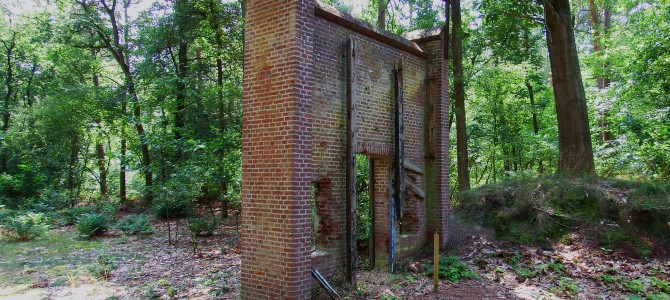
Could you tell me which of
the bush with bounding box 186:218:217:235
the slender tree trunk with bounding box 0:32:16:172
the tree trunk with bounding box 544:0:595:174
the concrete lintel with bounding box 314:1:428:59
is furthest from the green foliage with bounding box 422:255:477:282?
the slender tree trunk with bounding box 0:32:16:172

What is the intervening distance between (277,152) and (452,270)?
4462mm

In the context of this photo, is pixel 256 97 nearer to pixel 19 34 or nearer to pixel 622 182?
pixel 622 182

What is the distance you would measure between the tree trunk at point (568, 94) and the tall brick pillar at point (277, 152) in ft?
27.8

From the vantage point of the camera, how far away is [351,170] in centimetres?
714

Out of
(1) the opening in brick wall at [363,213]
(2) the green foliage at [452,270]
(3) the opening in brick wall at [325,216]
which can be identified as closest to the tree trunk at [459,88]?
(1) the opening in brick wall at [363,213]

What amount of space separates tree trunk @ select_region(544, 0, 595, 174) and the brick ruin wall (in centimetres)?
600

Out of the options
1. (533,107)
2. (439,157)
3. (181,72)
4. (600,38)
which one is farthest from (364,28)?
(533,107)

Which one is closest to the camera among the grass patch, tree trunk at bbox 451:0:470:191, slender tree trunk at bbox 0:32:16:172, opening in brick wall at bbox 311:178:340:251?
opening in brick wall at bbox 311:178:340:251

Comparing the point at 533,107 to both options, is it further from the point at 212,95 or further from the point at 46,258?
the point at 46,258

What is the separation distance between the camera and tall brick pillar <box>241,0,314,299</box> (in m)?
5.91

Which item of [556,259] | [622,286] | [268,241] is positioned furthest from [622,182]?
[268,241]

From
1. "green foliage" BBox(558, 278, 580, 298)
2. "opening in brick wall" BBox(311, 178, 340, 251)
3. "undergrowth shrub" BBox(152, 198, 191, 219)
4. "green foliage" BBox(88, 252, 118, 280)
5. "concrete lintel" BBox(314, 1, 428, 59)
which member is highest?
"concrete lintel" BBox(314, 1, 428, 59)

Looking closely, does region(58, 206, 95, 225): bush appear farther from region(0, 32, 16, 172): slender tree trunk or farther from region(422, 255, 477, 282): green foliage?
region(422, 255, 477, 282): green foliage

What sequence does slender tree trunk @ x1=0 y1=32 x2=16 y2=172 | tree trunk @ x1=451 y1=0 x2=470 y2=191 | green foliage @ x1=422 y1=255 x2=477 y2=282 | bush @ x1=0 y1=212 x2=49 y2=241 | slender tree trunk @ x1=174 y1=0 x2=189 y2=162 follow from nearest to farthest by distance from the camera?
green foliage @ x1=422 y1=255 x2=477 y2=282 → bush @ x1=0 y1=212 x2=49 y2=241 → tree trunk @ x1=451 y1=0 x2=470 y2=191 → slender tree trunk @ x1=174 y1=0 x2=189 y2=162 → slender tree trunk @ x1=0 y1=32 x2=16 y2=172
